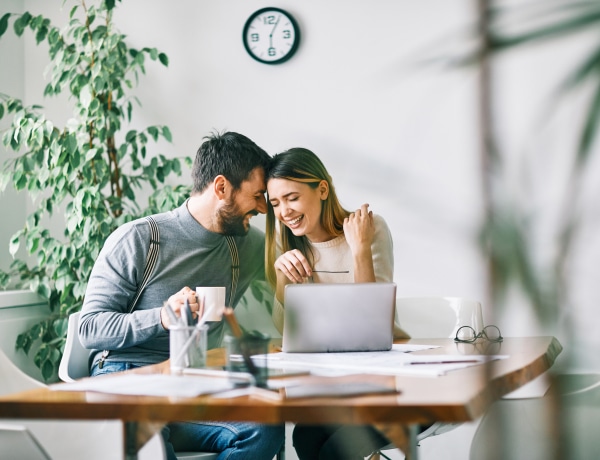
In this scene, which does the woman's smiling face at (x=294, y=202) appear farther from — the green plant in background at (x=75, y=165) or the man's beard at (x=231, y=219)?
the green plant in background at (x=75, y=165)

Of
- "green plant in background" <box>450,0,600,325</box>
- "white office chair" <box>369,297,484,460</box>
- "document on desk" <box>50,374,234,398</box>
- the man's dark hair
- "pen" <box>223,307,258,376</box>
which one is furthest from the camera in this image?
"white office chair" <box>369,297,484,460</box>

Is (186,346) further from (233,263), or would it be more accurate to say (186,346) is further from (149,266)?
(233,263)

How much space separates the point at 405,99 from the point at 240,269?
183 cm

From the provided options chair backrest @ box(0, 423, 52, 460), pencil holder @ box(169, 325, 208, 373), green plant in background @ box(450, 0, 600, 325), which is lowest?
chair backrest @ box(0, 423, 52, 460)

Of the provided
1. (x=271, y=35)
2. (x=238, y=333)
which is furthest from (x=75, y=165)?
(x=238, y=333)

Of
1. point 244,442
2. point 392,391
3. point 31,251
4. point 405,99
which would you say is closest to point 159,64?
point 31,251

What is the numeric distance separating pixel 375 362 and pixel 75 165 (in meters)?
1.55

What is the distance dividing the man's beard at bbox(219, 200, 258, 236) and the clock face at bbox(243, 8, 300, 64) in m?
0.84

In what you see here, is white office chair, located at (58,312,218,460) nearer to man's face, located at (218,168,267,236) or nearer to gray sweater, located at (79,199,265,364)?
gray sweater, located at (79,199,265,364)

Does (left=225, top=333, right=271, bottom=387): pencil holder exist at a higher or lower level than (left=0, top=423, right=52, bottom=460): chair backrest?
higher

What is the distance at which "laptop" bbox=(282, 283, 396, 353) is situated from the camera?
4.24ft

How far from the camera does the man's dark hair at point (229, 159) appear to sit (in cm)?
192

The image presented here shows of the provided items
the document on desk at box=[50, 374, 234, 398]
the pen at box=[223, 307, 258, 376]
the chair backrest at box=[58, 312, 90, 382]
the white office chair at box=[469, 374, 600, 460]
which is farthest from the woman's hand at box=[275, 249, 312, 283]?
the white office chair at box=[469, 374, 600, 460]

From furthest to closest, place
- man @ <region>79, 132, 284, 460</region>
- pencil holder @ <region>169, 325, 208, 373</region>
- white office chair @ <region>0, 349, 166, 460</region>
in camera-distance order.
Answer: man @ <region>79, 132, 284, 460</region>
white office chair @ <region>0, 349, 166, 460</region>
pencil holder @ <region>169, 325, 208, 373</region>
